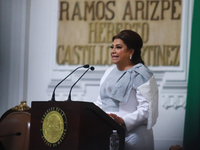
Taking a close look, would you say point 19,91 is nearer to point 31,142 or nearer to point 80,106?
point 31,142

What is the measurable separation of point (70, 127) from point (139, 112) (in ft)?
2.66

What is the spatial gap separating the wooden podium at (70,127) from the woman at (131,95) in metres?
0.38

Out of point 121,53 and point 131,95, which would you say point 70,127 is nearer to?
point 131,95

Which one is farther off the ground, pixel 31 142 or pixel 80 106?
pixel 80 106

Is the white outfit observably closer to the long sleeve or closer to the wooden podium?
the long sleeve

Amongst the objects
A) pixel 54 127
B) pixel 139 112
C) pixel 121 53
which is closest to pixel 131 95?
pixel 139 112

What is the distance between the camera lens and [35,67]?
4.56 meters

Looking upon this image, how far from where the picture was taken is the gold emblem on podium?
233cm

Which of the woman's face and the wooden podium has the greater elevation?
the woman's face

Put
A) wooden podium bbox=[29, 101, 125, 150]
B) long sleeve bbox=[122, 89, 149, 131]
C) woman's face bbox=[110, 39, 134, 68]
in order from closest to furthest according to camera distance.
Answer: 1. wooden podium bbox=[29, 101, 125, 150]
2. long sleeve bbox=[122, 89, 149, 131]
3. woman's face bbox=[110, 39, 134, 68]

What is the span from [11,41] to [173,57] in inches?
77.6

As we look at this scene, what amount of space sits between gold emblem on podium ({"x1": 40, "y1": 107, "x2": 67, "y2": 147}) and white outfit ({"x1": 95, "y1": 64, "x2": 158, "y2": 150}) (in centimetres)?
69

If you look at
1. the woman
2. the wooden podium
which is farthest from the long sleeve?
the wooden podium

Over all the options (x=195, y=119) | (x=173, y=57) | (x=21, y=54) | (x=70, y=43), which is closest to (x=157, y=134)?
(x=195, y=119)
